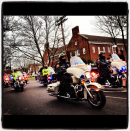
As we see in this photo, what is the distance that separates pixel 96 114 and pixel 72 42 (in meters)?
11.8

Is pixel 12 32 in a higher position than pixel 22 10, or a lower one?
lower

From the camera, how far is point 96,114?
253 centimetres

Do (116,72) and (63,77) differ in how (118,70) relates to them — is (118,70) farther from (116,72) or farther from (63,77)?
(63,77)

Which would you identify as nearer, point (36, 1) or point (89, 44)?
point (36, 1)

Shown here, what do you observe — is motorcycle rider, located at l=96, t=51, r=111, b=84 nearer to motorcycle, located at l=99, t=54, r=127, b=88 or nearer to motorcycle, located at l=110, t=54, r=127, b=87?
motorcycle, located at l=99, t=54, r=127, b=88

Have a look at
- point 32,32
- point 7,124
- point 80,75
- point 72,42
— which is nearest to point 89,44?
point 72,42

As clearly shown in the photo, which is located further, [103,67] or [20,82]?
[20,82]

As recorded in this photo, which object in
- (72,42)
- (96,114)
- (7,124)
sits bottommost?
(7,124)

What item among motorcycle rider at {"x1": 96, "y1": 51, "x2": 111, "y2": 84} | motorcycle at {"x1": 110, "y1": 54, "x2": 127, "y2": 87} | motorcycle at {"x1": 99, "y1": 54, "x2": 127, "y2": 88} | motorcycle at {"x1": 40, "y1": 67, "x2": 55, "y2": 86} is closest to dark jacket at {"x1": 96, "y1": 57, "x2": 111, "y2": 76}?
motorcycle rider at {"x1": 96, "y1": 51, "x2": 111, "y2": 84}

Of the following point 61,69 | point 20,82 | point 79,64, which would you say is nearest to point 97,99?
point 79,64

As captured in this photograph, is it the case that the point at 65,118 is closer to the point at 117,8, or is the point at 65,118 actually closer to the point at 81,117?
the point at 81,117

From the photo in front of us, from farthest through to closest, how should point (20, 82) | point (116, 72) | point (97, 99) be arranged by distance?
point (20, 82) → point (116, 72) → point (97, 99)

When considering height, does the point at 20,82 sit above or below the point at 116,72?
below

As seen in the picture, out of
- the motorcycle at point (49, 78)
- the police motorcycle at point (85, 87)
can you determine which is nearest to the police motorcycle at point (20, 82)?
the motorcycle at point (49, 78)
